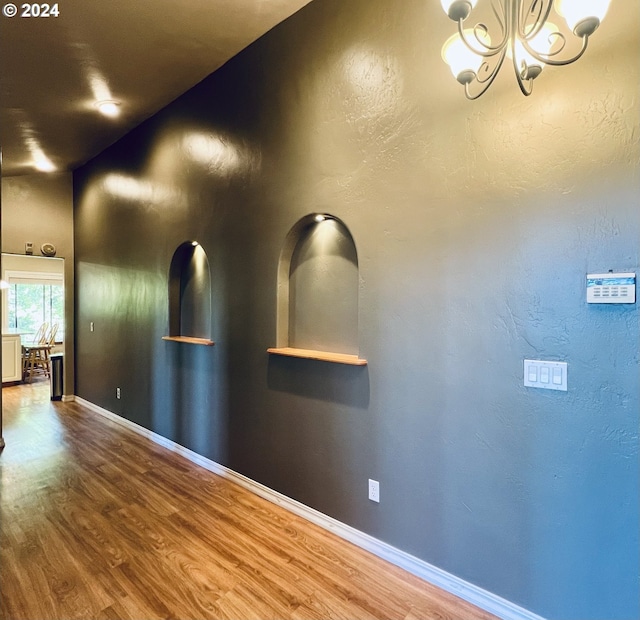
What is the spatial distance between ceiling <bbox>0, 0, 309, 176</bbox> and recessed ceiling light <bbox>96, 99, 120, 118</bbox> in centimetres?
6

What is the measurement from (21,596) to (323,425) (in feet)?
5.64

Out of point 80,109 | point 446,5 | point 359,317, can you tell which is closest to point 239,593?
point 359,317

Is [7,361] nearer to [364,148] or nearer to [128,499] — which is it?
[128,499]

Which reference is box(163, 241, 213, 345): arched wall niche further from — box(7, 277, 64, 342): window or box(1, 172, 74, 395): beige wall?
box(7, 277, 64, 342): window

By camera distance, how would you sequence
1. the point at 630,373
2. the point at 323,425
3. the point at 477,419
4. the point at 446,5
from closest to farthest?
the point at 446,5
the point at 630,373
the point at 477,419
the point at 323,425

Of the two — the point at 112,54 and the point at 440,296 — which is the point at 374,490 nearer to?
the point at 440,296

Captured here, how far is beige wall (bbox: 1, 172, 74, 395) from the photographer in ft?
16.9

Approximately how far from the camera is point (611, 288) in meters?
1.43

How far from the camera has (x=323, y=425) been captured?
237 centimetres

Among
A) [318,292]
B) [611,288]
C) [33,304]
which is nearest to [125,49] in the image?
[318,292]

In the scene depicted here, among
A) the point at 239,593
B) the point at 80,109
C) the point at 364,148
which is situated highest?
the point at 80,109

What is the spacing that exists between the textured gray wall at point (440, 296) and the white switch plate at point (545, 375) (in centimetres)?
4

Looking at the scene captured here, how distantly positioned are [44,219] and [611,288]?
22.0 feet

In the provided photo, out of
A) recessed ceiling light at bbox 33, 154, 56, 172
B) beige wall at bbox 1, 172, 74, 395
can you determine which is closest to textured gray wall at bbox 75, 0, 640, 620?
recessed ceiling light at bbox 33, 154, 56, 172
